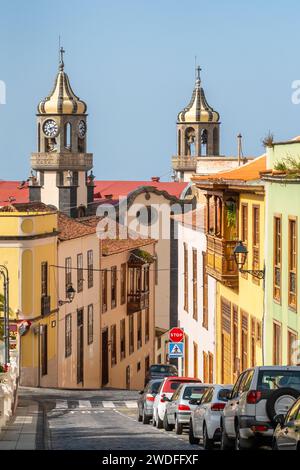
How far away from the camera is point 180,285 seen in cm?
6041

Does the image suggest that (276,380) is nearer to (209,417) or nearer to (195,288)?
(209,417)

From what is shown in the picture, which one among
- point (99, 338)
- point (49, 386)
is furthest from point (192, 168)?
point (49, 386)

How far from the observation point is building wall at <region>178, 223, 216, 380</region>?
51.2 meters

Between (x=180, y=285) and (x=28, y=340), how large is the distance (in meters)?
6.15

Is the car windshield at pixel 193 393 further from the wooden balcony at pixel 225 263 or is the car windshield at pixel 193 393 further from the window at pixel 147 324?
the window at pixel 147 324

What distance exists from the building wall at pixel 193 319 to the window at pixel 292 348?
12.7 m

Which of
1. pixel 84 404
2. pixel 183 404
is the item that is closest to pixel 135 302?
pixel 84 404

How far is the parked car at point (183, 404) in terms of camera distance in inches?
1282

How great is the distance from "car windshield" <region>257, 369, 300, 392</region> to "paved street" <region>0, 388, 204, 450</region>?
14.4 ft

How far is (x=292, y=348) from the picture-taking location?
1470 inches

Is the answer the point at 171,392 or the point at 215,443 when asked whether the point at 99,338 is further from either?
the point at 215,443

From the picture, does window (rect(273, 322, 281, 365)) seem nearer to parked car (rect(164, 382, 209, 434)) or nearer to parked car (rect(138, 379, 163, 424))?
parked car (rect(138, 379, 163, 424))

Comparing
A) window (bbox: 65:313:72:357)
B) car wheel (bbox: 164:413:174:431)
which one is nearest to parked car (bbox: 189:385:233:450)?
car wheel (bbox: 164:413:174:431)

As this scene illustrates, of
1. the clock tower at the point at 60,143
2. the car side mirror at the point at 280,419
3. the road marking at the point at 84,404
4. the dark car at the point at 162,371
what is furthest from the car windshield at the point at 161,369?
the clock tower at the point at 60,143
